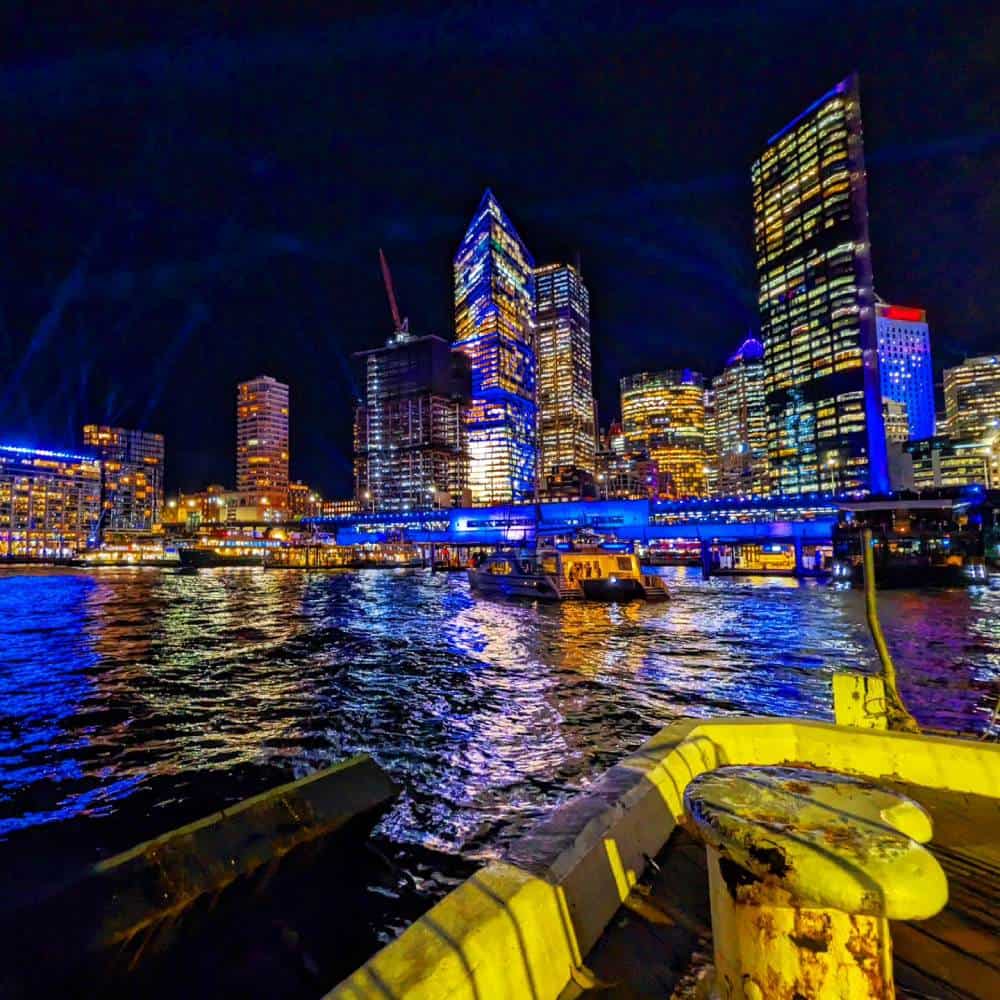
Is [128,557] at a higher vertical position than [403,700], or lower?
higher

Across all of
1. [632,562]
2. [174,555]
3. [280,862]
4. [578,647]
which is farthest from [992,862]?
[174,555]

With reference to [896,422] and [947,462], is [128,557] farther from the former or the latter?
[896,422]

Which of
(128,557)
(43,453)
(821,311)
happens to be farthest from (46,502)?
(821,311)

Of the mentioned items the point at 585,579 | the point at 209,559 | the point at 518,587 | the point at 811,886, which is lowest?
the point at 518,587

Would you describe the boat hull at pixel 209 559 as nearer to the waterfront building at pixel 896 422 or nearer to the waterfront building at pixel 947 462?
the waterfront building at pixel 947 462

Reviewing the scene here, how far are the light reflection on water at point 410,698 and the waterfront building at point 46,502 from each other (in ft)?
526

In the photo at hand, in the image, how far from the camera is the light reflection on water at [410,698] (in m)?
7.99

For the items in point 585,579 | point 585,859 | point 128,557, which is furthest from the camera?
point 128,557

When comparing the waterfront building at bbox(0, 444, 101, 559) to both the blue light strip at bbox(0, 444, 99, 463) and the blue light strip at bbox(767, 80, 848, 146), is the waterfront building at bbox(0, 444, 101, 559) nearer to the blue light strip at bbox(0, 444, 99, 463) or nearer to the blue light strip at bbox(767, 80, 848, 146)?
the blue light strip at bbox(0, 444, 99, 463)

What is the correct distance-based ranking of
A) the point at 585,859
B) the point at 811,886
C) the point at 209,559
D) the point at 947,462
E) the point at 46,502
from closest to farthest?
1. the point at 811,886
2. the point at 585,859
3. the point at 209,559
4. the point at 947,462
5. the point at 46,502

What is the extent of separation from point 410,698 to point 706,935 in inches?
440

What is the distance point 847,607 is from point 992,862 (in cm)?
3915

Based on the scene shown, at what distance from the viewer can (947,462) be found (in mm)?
130500

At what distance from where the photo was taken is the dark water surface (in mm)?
7699
